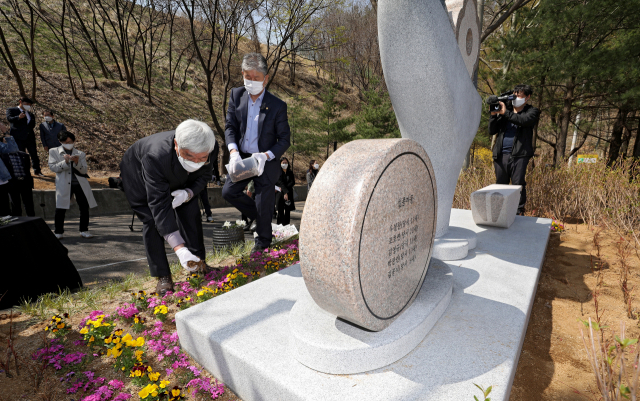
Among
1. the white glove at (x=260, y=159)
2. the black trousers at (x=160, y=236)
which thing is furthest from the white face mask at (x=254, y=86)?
the black trousers at (x=160, y=236)

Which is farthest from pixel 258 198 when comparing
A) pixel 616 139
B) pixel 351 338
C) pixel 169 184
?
pixel 616 139

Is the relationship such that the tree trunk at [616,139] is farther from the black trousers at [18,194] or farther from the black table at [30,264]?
the black trousers at [18,194]

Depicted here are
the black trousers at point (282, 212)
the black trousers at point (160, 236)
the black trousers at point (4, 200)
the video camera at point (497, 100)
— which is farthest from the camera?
the black trousers at point (282, 212)

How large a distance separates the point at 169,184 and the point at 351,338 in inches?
78.5

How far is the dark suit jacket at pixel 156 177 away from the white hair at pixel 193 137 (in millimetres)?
269

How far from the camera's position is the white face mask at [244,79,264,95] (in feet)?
→ 11.6

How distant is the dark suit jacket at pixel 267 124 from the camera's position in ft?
11.9

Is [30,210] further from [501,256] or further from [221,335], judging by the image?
[501,256]

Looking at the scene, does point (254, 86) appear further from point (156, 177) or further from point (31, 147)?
point (31, 147)

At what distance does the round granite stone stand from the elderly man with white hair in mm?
1269

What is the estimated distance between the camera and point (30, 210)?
248 inches

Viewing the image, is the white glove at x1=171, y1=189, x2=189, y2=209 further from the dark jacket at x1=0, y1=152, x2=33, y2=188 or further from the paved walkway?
the dark jacket at x1=0, y1=152, x2=33, y2=188

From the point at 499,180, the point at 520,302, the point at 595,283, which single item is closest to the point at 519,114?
the point at 499,180

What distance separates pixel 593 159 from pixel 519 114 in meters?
3.60
